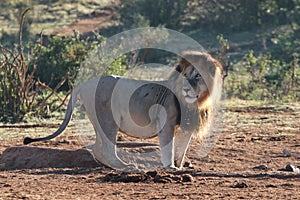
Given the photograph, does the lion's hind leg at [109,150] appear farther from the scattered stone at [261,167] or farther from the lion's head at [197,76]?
the scattered stone at [261,167]

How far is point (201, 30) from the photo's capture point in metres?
27.3

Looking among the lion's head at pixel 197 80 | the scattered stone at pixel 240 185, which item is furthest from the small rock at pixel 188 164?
the scattered stone at pixel 240 185

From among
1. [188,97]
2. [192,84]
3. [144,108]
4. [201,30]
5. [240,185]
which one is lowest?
[240,185]

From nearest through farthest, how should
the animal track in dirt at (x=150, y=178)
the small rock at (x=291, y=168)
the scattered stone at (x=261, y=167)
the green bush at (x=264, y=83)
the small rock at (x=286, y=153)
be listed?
the animal track in dirt at (x=150, y=178)
the small rock at (x=291, y=168)
the scattered stone at (x=261, y=167)
the small rock at (x=286, y=153)
the green bush at (x=264, y=83)

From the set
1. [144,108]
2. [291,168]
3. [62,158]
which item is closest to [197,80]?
[144,108]

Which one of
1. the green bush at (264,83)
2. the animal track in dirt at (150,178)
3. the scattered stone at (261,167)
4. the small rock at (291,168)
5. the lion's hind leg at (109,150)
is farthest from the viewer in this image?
the green bush at (264,83)

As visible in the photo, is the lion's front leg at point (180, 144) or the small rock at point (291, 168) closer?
the small rock at point (291, 168)

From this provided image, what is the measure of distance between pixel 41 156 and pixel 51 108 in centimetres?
521

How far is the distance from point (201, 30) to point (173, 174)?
21.1 meters

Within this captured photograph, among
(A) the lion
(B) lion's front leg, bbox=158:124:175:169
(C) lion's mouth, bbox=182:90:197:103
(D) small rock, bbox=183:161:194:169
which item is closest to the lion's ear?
(A) the lion

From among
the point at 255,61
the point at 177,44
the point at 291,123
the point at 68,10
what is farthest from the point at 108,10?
the point at 291,123

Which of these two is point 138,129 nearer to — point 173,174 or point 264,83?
point 173,174

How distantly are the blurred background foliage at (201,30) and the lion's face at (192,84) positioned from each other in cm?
791

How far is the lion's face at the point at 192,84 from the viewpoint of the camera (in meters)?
6.81
